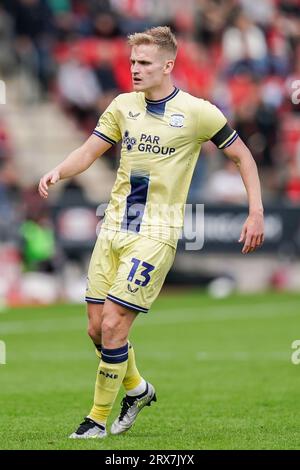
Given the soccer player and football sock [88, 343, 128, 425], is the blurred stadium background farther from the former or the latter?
the soccer player

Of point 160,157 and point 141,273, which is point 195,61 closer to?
point 160,157

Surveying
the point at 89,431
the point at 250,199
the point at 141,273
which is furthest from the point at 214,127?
the point at 89,431

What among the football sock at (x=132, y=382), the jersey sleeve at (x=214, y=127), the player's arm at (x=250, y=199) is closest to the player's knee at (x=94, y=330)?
the football sock at (x=132, y=382)

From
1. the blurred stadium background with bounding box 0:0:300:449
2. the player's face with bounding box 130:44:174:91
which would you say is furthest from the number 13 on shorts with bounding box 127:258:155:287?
the blurred stadium background with bounding box 0:0:300:449

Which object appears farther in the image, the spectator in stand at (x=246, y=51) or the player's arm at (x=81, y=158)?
the spectator in stand at (x=246, y=51)

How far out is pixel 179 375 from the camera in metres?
12.3

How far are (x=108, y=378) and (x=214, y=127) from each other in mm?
1815

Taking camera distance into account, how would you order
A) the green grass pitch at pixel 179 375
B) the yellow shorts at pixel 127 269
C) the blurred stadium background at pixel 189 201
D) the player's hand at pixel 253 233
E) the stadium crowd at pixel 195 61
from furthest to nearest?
the stadium crowd at pixel 195 61, the blurred stadium background at pixel 189 201, the green grass pitch at pixel 179 375, the yellow shorts at pixel 127 269, the player's hand at pixel 253 233

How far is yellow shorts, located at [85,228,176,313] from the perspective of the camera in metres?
8.01

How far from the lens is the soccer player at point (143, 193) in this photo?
8.04 m

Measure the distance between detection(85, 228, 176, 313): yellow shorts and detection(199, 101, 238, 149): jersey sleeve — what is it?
79cm

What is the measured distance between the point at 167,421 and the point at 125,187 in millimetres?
1906

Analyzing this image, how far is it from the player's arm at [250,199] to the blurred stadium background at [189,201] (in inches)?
95.6

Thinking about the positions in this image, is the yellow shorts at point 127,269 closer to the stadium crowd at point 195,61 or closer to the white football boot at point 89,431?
the white football boot at point 89,431
